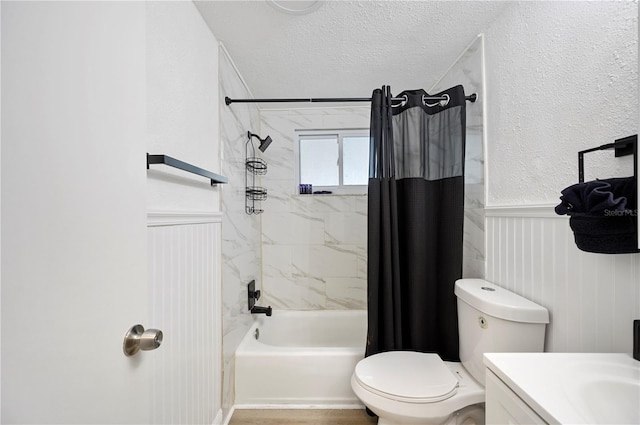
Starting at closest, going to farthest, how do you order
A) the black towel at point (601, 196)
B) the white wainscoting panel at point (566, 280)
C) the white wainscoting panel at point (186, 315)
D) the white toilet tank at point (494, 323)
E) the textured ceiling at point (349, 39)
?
the black towel at point (601, 196), the white wainscoting panel at point (566, 280), the white wainscoting panel at point (186, 315), the white toilet tank at point (494, 323), the textured ceiling at point (349, 39)

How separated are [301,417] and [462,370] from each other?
3.24 feet

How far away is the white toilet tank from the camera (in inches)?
42.6

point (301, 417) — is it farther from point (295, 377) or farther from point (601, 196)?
point (601, 196)

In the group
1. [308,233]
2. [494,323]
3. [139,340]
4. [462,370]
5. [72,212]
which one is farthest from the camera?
[308,233]

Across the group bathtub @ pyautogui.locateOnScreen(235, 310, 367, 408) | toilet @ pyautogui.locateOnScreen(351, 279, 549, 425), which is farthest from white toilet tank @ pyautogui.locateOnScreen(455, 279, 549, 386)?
bathtub @ pyautogui.locateOnScreen(235, 310, 367, 408)

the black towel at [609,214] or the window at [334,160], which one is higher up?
the window at [334,160]

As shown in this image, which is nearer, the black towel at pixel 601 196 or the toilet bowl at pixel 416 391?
the black towel at pixel 601 196

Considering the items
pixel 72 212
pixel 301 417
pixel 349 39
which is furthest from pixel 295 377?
pixel 349 39

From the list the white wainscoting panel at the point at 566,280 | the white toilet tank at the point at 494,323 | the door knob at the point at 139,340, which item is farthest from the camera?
the white toilet tank at the point at 494,323

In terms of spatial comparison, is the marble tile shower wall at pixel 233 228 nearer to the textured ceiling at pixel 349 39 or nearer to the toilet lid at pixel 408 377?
the textured ceiling at pixel 349 39

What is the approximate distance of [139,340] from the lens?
578 mm

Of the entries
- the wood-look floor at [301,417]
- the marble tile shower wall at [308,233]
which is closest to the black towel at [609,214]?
the wood-look floor at [301,417]

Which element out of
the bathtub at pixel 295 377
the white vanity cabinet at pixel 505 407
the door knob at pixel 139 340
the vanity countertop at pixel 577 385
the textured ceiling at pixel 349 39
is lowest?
the bathtub at pixel 295 377

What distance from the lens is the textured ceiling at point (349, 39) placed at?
4.31ft
